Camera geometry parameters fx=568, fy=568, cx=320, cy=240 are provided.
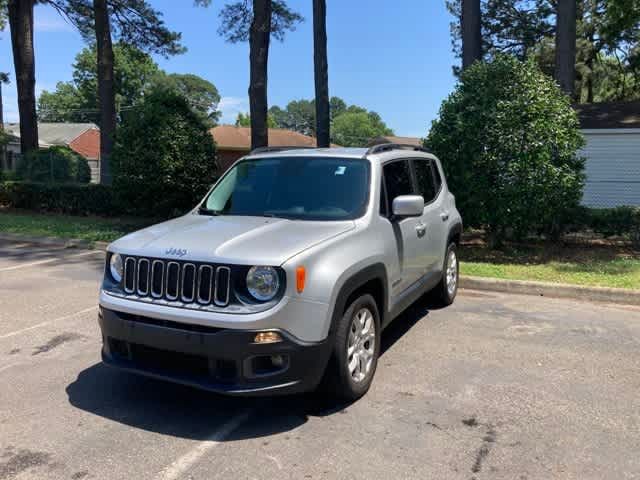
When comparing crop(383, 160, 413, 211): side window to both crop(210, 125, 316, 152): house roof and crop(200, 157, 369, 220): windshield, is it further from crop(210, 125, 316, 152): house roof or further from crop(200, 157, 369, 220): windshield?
crop(210, 125, 316, 152): house roof

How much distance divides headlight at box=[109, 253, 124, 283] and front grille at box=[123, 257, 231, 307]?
0.47 ft

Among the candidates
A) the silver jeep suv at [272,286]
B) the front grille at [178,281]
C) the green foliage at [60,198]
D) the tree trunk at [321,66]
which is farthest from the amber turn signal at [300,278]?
the green foliage at [60,198]

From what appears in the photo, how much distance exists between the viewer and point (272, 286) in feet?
11.8

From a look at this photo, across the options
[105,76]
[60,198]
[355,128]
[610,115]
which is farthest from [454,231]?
[355,128]

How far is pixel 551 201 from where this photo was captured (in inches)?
378

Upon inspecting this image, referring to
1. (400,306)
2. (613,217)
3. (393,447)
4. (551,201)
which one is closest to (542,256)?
(551,201)

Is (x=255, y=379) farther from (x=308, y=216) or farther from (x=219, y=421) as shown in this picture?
(x=308, y=216)

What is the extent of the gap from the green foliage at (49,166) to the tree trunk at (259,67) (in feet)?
25.8

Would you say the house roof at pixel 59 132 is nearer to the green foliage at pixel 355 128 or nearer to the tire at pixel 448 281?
the tire at pixel 448 281

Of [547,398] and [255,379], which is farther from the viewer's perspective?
[547,398]

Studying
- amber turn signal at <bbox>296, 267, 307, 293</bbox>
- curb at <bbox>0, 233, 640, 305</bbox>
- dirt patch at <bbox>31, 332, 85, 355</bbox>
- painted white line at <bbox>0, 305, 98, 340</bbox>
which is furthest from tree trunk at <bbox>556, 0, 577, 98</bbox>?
dirt patch at <bbox>31, 332, 85, 355</bbox>

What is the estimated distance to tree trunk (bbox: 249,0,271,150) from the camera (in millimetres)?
14859

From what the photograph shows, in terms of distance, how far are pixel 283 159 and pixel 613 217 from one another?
334 inches

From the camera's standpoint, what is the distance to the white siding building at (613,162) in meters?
16.6
